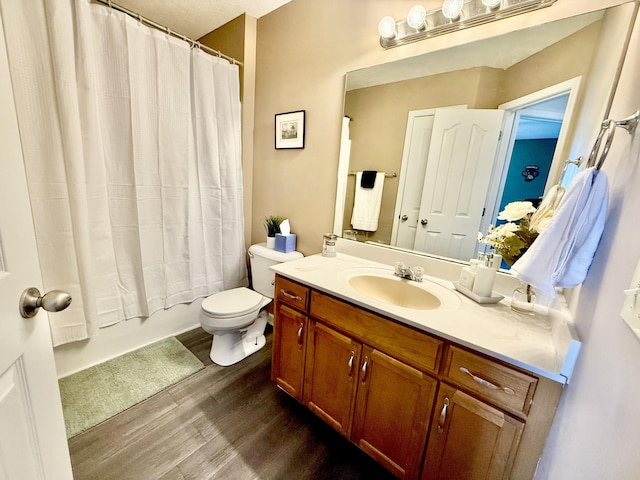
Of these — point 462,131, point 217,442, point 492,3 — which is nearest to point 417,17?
point 492,3

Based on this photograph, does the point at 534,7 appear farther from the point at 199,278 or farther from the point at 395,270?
the point at 199,278

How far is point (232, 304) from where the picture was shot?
1.73 metres

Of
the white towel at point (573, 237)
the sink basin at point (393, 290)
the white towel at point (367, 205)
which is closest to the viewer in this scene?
the white towel at point (573, 237)

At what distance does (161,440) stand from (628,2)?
254cm

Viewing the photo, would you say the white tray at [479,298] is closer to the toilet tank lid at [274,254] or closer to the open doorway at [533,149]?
the open doorway at [533,149]

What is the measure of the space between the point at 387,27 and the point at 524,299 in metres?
1.47

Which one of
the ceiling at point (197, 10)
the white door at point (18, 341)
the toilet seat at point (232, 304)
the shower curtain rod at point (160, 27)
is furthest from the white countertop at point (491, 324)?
the ceiling at point (197, 10)

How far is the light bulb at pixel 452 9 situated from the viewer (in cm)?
117

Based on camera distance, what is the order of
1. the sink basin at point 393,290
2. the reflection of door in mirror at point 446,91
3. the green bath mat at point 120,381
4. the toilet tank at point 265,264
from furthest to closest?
the toilet tank at point 265,264, the green bath mat at point 120,381, the sink basin at point 393,290, the reflection of door in mirror at point 446,91

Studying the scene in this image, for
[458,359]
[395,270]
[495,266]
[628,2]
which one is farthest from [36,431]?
[628,2]

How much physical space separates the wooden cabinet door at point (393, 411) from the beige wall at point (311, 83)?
101 cm

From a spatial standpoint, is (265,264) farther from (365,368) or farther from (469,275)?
(469,275)

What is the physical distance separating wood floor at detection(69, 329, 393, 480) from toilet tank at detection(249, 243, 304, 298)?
686mm

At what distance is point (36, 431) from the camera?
1.96 feet
